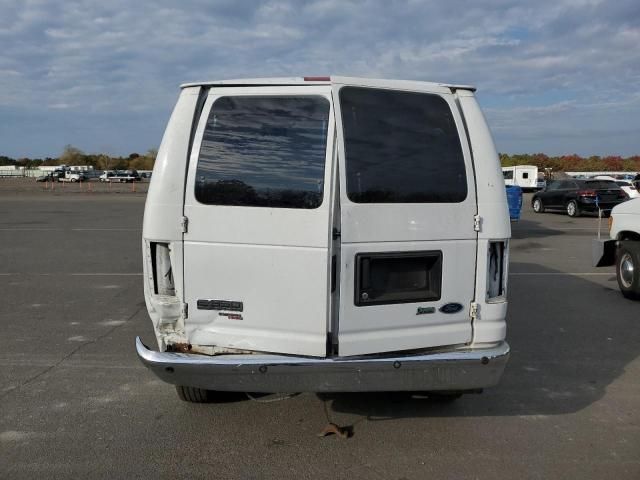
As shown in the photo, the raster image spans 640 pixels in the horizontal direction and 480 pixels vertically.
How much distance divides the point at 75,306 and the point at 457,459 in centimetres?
575

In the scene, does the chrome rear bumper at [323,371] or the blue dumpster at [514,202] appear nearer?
the chrome rear bumper at [323,371]

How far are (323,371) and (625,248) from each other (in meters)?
6.43

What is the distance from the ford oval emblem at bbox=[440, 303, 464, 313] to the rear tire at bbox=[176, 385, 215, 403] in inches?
73.0

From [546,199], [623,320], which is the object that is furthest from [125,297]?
[546,199]

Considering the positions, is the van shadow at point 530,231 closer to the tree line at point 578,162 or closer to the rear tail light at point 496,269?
the rear tail light at point 496,269

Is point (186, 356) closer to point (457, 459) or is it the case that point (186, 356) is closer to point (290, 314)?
point (290, 314)

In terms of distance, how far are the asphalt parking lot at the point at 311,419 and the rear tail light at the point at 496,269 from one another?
1.02 meters

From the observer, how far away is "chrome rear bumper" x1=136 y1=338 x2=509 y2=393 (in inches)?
133

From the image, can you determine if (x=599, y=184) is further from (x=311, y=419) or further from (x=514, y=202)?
(x=311, y=419)

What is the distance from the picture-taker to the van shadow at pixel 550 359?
14.3 feet

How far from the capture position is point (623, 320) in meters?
6.98

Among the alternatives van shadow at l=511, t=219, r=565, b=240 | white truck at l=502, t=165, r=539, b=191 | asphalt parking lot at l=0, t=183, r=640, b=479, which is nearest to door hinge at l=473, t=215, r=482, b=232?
asphalt parking lot at l=0, t=183, r=640, b=479

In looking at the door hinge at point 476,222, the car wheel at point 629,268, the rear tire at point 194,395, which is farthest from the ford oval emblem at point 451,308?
the car wheel at point 629,268

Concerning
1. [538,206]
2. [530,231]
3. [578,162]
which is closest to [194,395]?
[530,231]
